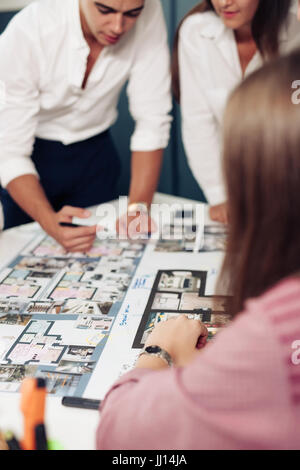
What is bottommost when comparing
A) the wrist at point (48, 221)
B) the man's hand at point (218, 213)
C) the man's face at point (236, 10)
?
the man's hand at point (218, 213)

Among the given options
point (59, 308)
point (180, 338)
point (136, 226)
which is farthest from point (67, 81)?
point (180, 338)

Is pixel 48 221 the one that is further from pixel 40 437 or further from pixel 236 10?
pixel 40 437

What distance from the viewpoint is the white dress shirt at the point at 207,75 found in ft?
4.75

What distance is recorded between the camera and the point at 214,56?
1.47 meters

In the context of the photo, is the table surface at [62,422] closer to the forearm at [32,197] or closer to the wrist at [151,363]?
the wrist at [151,363]

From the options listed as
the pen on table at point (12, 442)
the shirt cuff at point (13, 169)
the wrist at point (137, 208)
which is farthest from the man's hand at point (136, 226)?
the pen on table at point (12, 442)

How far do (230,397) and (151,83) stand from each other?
124 cm

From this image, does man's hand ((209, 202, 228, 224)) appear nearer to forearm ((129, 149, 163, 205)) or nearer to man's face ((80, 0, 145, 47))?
forearm ((129, 149, 163, 205))

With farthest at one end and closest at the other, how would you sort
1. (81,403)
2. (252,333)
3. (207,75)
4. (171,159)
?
(171,159) → (207,75) → (81,403) → (252,333)

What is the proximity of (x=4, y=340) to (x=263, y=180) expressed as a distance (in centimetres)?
61

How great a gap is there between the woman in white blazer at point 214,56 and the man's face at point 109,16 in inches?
8.8

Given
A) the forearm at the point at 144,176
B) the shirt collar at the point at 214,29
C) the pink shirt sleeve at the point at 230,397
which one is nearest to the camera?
the pink shirt sleeve at the point at 230,397

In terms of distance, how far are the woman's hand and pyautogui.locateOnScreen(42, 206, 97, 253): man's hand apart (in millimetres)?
522
